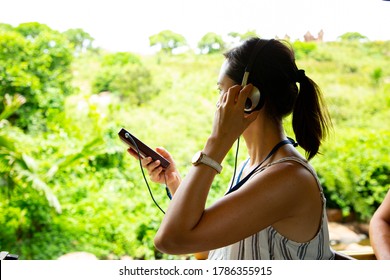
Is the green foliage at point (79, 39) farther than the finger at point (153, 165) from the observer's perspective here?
Yes

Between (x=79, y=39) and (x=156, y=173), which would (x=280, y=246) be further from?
(x=79, y=39)

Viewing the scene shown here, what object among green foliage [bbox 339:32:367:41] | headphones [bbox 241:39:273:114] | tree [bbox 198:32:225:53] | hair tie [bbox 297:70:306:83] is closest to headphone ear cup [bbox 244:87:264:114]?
headphones [bbox 241:39:273:114]

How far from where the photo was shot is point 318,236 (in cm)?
118

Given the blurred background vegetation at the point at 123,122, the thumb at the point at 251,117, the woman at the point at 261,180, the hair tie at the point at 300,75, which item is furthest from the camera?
the blurred background vegetation at the point at 123,122

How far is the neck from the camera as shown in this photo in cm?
130

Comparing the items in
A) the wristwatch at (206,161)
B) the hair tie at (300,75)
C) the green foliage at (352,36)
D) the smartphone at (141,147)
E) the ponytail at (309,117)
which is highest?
the green foliage at (352,36)

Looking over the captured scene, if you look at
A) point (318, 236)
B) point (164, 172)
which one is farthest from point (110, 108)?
point (318, 236)

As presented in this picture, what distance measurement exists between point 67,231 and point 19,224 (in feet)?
1.33

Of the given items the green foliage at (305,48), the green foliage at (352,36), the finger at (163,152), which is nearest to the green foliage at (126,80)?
the green foliage at (305,48)

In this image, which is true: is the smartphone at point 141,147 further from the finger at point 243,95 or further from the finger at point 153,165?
the finger at point 243,95

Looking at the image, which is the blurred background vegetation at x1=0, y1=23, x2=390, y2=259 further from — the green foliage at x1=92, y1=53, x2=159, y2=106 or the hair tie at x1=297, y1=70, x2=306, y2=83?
the hair tie at x1=297, y1=70, x2=306, y2=83

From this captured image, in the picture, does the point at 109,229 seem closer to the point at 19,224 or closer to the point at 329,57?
the point at 19,224

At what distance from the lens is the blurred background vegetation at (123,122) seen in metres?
4.46

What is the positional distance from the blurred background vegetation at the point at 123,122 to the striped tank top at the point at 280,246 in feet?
10.9
